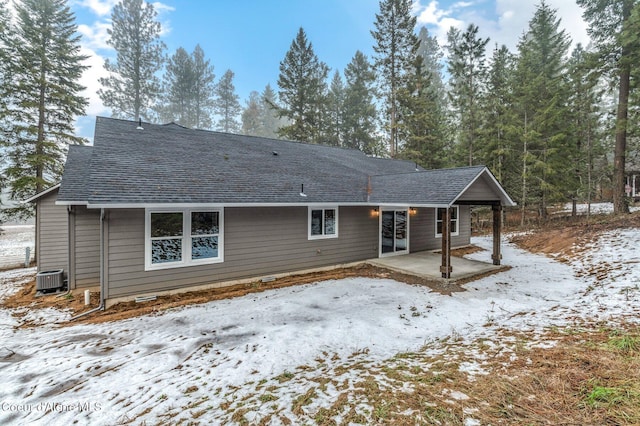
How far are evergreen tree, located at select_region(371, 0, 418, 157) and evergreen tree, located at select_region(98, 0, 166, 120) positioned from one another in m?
18.1

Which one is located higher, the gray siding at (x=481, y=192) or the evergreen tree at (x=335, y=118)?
the evergreen tree at (x=335, y=118)

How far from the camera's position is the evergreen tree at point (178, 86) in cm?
2827

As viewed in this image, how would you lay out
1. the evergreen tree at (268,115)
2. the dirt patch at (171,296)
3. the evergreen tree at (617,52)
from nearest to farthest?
the dirt patch at (171,296), the evergreen tree at (617,52), the evergreen tree at (268,115)

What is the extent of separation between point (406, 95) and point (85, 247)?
19.6 m

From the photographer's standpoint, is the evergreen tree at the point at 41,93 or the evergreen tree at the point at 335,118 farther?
the evergreen tree at the point at 335,118

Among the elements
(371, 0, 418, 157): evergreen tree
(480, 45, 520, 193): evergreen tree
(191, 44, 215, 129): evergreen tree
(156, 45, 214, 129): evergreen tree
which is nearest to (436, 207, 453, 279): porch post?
(480, 45, 520, 193): evergreen tree

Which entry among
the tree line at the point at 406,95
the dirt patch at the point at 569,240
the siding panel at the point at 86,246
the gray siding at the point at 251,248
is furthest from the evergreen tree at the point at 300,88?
the dirt patch at the point at 569,240

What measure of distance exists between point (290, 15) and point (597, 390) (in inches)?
1220

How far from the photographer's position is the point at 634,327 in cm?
433

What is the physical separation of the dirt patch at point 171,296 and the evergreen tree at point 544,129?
13.2 meters

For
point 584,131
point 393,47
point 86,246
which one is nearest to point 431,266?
point 86,246

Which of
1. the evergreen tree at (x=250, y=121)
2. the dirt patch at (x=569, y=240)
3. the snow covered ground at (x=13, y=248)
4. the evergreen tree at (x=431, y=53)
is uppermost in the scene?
the evergreen tree at (x=431, y=53)

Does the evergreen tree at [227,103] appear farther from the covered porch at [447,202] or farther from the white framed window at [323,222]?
the white framed window at [323,222]

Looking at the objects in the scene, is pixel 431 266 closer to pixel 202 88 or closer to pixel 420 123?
pixel 420 123
